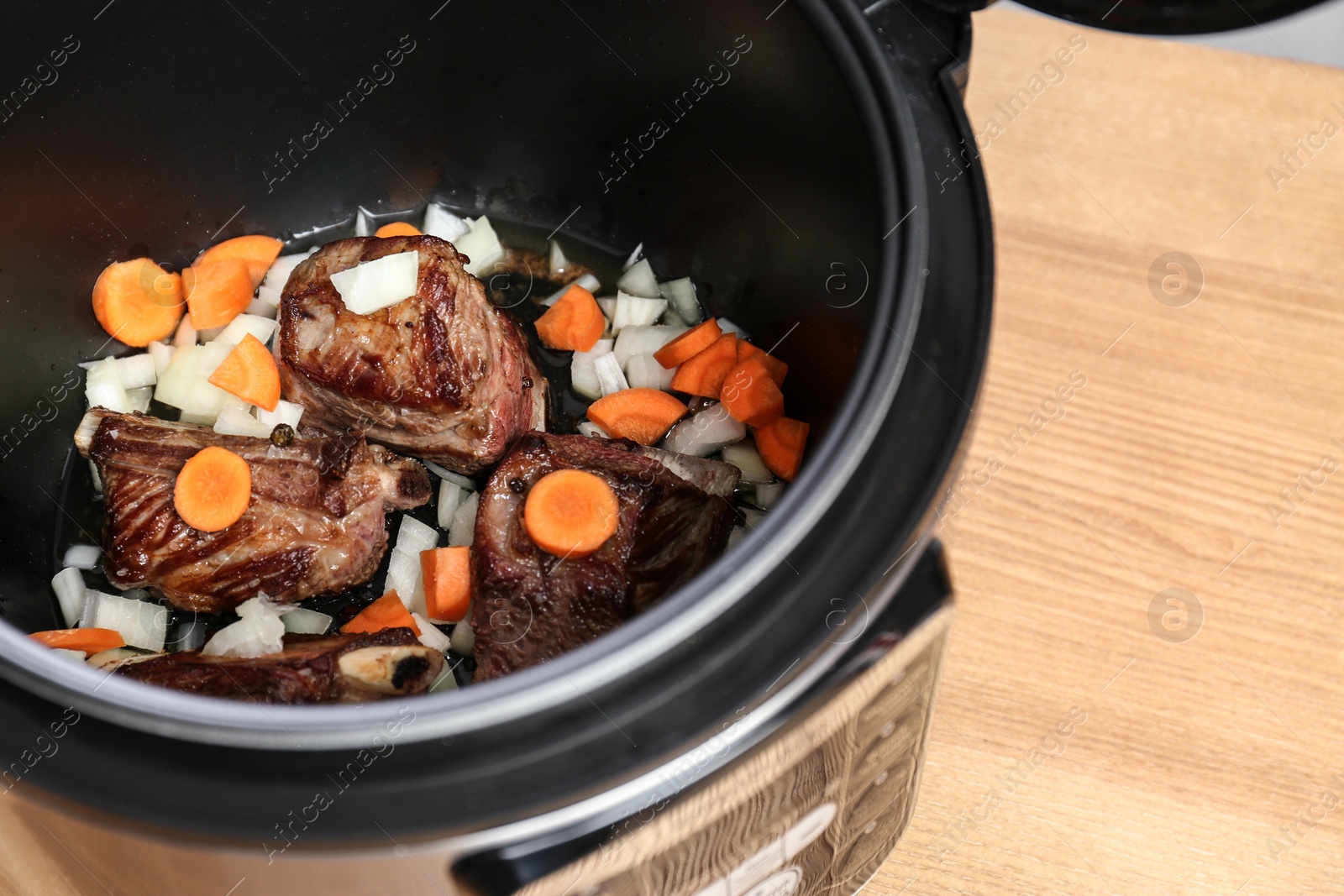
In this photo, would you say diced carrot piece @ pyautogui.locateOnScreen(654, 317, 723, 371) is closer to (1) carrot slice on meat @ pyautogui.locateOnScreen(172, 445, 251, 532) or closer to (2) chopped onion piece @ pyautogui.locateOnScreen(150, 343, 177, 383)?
(1) carrot slice on meat @ pyautogui.locateOnScreen(172, 445, 251, 532)

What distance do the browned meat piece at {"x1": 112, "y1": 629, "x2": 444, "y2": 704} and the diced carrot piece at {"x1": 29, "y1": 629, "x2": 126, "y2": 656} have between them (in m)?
0.23

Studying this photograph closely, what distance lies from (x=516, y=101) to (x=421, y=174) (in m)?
0.28

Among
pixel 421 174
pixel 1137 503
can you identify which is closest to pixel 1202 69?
pixel 1137 503

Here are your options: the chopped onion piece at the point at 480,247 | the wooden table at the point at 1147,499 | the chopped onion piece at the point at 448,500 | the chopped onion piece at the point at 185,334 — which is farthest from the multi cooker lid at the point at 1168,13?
the chopped onion piece at the point at 185,334

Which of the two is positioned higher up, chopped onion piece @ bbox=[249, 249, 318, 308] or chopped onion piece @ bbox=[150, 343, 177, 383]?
chopped onion piece @ bbox=[150, 343, 177, 383]

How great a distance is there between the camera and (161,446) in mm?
1705

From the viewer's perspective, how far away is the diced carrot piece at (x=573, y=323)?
2.02m

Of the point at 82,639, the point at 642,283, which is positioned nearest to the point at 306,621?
the point at 82,639

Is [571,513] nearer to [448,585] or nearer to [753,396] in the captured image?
[448,585]

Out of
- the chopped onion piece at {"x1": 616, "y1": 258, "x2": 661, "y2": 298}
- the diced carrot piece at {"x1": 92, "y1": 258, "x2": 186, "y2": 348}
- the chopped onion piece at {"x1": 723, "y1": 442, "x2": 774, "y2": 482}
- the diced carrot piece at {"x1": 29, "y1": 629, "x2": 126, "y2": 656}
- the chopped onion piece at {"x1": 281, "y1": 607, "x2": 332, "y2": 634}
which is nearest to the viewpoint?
the diced carrot piece at {"x1": 29, "y1": 629, "x2": 126, "y2": 656}

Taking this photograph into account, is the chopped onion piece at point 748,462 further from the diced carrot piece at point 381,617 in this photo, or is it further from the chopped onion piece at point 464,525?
the diced carrot piece at point 381,617

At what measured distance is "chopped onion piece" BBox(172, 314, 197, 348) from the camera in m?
2.02

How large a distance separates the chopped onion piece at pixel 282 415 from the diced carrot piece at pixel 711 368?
0.71 metres

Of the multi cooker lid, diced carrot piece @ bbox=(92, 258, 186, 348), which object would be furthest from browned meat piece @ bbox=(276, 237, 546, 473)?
the multi cooker lid
